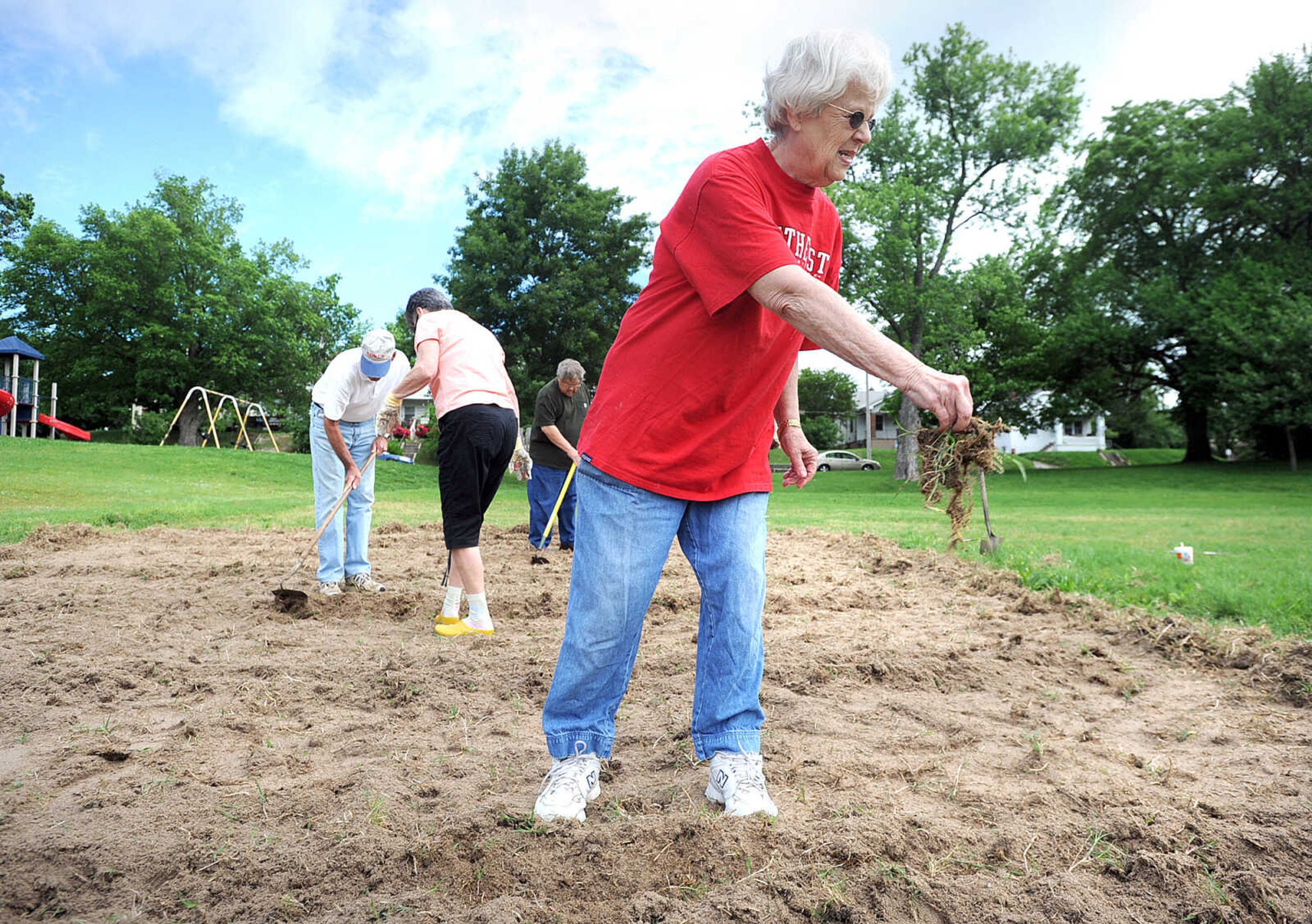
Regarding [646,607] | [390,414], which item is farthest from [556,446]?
[646,607]

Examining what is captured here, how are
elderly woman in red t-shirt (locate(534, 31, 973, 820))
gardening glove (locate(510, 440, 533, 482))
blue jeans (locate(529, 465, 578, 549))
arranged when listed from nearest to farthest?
elderly woman in red t-shirt (locate(534, 31, 973, 820)) < gardening glove (locate(510, 440, 533, 482)) < blue jeans (locate(529, 465, 578, 549))

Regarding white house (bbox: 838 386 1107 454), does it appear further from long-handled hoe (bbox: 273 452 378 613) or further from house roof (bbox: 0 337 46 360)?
long-handled hoe (bbox: 273 452 378 613)

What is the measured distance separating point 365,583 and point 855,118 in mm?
4772

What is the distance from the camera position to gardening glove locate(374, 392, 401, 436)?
544 centimetres

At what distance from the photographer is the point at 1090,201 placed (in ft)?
109

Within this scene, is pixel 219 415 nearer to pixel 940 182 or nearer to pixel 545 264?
pixel 545 264

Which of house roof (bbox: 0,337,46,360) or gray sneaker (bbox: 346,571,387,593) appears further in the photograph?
house roof (bbox: 0,337,46,360)

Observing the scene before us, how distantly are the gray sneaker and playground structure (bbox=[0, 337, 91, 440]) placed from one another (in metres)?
24.8

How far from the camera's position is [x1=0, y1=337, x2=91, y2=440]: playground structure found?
27328mm

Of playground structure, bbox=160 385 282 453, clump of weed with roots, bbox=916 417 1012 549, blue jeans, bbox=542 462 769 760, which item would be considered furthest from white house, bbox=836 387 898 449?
blue jeans, bbox=542 462 769 760

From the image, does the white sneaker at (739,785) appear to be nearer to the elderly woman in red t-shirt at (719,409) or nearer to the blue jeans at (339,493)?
the elderly woman in red t-shirt at (719,409)

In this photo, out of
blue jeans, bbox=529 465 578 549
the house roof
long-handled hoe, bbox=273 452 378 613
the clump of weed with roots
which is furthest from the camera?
the house roof

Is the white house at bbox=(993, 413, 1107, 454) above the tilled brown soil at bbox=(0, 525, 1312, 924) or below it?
above

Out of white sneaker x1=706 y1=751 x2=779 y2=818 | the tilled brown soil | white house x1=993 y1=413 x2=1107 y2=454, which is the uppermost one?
white house x1=993 y1=413 x2=1107 y2=454
